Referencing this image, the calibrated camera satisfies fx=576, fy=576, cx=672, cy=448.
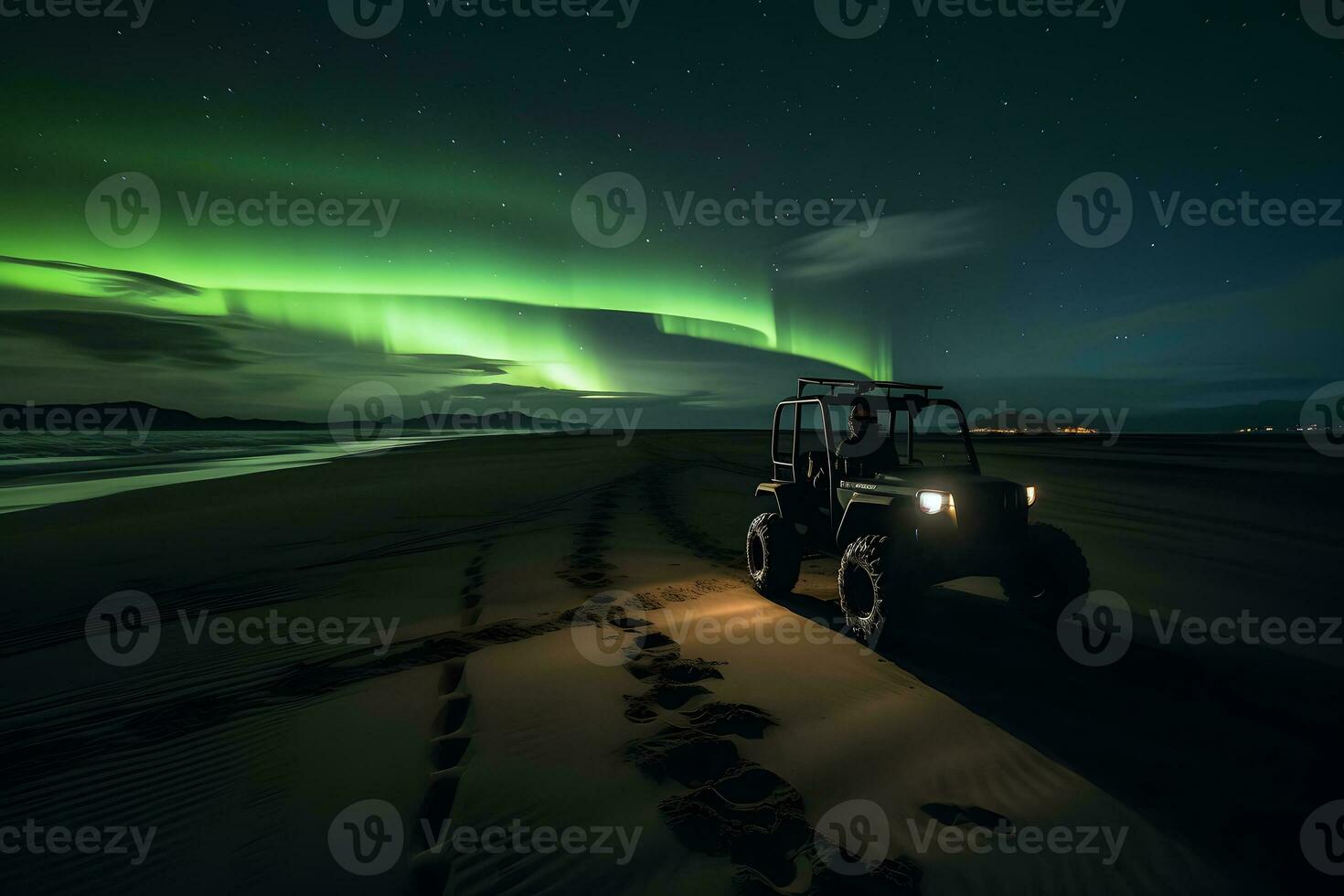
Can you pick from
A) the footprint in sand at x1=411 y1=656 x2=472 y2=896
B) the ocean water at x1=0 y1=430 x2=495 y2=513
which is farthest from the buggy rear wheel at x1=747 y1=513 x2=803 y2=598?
the ocean water at x1=0 y1=430 x2=495 y2=513

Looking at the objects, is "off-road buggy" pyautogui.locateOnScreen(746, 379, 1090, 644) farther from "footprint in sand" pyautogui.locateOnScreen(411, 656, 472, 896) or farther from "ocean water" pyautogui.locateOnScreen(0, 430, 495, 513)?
"ocean water" pyautogui.locateOnScreen(0, 430, 495, 513)

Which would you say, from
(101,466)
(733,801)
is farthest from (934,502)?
(101,466)

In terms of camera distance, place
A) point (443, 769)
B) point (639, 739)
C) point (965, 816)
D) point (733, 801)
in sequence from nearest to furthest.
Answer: point (965, 816) < point (733, 801) < point (443, 769) < point (639, 739)

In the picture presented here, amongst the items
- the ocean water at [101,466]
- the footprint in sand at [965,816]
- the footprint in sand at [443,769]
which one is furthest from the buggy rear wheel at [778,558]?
the ocean water at [101,466]

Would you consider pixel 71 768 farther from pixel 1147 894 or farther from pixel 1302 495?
pixel 1302 495

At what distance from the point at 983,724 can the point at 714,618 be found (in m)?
Answer: 2.73

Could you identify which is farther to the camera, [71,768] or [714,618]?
[714,618]

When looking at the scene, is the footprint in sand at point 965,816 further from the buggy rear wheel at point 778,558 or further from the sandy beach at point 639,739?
the buggy rear wheel at point 778,558

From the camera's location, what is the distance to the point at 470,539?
1071 cm

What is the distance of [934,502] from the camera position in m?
5.05

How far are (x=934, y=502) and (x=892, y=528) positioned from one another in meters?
0.47

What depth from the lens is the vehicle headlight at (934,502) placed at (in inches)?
198

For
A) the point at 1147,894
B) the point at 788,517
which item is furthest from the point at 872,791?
the point at 788,517

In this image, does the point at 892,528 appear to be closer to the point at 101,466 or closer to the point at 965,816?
the point at 965,816
